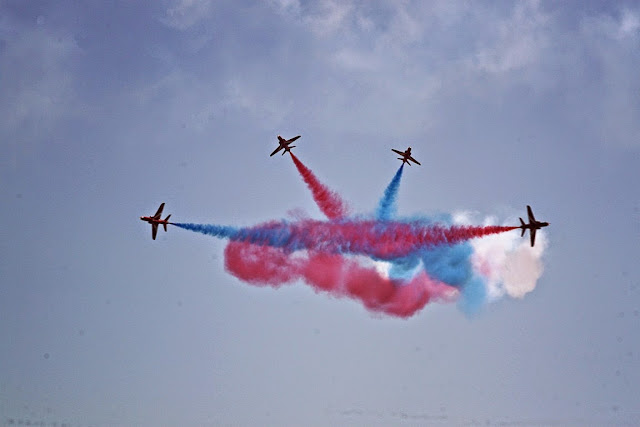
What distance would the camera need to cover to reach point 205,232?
262 ft

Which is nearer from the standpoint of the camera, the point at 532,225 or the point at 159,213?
the point at 532,225

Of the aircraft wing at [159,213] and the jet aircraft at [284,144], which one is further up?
the jet aircraft at [284,144]

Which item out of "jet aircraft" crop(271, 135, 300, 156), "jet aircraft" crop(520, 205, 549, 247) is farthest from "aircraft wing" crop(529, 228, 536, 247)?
"jet aircraft" crop(271, 135, 300, 156)

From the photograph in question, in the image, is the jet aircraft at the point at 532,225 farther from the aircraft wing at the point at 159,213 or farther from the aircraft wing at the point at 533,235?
the aircraft wing at the point at 159,213

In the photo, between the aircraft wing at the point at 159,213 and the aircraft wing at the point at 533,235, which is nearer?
the aircraft wing at the point at 533,235

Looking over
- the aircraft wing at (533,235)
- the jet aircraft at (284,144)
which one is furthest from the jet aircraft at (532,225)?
the jet aircraft at (284,144)

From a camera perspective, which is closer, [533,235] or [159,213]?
[533,235]

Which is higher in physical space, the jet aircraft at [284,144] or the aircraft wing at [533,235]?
the jet aircraft at [284,144]

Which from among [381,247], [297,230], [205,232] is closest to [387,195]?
[381,247]

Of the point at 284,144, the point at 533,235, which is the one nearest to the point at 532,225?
the point at 533,235

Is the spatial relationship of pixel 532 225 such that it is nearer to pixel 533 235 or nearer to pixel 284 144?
pixel 533 235

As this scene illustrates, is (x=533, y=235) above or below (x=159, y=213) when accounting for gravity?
above

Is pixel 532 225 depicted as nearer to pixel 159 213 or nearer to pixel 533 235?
pixel 533 235

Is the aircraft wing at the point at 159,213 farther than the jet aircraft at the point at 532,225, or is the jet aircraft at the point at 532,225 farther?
the aircraft wing at the point at 159,213
